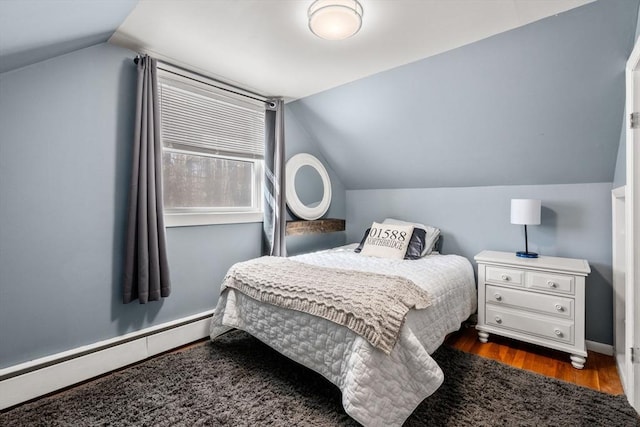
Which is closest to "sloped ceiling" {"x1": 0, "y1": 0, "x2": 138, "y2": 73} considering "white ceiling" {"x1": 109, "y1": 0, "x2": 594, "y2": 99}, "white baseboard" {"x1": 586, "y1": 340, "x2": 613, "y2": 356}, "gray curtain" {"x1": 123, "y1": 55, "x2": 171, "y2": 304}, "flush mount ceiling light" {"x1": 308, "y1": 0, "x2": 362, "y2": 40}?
"white ceiling" {"x1": 109, "y1": 0, "x2": 594, "y2": 99}

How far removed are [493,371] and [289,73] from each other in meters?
2.65

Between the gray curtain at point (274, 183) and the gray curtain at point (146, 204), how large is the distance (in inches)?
39.0

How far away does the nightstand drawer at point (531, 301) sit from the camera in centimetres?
212

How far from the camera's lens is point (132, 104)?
2.14 m

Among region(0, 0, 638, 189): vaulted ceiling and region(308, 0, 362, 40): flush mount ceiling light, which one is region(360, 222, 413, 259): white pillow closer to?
region(0, 0, 638, 189): vaulted ceiling

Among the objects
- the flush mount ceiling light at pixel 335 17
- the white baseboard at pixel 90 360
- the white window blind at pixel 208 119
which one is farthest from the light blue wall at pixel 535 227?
the white baseboard at pixel 90 360

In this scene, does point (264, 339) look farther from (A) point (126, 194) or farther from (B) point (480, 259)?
(B) point (480, 259)

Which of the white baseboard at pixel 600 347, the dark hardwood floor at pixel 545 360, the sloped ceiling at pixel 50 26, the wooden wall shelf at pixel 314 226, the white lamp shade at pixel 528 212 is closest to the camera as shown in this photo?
the sloped ceiling at pixel 50 26

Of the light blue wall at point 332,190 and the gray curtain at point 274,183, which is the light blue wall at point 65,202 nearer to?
the gray curtain at point 274,183

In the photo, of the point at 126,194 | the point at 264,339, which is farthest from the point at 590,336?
the point at 126,194

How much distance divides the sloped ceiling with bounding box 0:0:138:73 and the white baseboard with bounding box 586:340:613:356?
378 centimetres

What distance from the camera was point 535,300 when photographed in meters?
2.22

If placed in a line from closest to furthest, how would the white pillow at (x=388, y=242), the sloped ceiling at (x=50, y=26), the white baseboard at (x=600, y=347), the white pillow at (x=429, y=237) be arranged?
the sloped ceiling at (x=50, y=26)
the white baseboard at (x=600, y=347)
the white pillow at (x=388, y=242)
the white pillow at (x=429, y=237)

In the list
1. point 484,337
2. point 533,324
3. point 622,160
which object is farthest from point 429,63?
point 484,337
